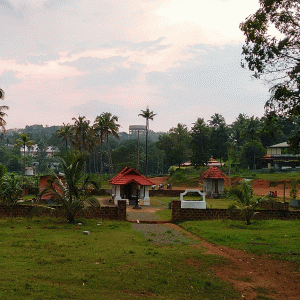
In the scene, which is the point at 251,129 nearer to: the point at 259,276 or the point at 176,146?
the point at 176,146

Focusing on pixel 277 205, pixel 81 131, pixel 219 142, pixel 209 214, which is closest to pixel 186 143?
pixel 219 142

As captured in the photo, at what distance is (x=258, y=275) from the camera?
29.7ft

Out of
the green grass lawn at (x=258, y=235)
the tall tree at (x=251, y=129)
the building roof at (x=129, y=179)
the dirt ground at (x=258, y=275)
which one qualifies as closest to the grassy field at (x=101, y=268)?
the dirt ground at (x=258, y=275)

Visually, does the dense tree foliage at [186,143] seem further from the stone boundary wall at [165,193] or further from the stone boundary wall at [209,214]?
the stone boundary wall at [209,214]

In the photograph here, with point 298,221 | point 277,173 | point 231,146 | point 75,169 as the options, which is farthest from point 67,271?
point 231,146

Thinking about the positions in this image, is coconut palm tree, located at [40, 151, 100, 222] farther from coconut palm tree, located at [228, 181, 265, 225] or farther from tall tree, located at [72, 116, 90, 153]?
tall tree, located at [72, 116, 90, 153]

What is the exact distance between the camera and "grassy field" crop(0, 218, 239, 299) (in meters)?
7.01

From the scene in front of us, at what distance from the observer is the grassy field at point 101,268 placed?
7012mm

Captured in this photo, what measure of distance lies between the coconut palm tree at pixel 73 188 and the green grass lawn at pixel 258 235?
4.86 metres

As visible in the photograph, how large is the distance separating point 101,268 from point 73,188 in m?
8.78

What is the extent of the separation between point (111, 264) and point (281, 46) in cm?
899

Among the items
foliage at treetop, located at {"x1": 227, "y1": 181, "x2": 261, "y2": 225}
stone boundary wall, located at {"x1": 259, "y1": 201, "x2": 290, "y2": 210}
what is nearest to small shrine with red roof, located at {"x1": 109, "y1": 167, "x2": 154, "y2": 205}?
stone boundary wall, located at {"x1": 259, "y1": 201, "x2": 290, "y2": 210}

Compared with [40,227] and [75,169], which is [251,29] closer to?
[75,169]

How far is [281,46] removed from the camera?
39.9 feet
